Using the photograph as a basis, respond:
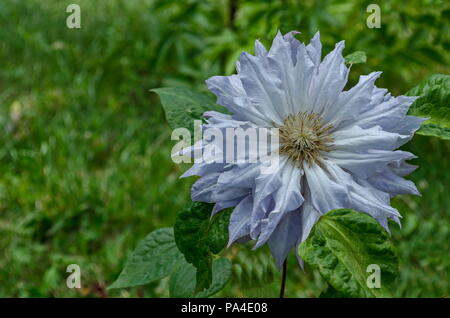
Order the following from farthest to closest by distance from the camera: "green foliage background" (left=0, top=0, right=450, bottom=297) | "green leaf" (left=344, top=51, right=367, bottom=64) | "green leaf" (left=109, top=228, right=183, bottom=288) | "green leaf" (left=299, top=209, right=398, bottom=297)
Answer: "green foliage background" (left=0, top=0, right=450, bottom=297)
"green leaf" (left=109, top=228, right=183, bottom=288)
"green leaf" (left=344, top=51, right=367, bottom=64)
"green leaf" (left=299, top=209, right=398, bottom=297)

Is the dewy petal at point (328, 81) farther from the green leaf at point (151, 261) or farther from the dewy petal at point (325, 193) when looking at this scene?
the green leaf at point (151, 261)

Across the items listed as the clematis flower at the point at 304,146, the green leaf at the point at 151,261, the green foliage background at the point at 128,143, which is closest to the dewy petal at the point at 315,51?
the clematis flower at the point at 304,146

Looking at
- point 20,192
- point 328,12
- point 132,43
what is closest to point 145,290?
point 20,192

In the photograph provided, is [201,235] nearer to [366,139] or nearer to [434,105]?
[366,139]

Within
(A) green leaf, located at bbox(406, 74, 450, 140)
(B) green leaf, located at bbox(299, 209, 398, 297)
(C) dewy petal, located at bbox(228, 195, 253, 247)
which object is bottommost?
(B) green leaf, located at bbox(299, 209, 398, 297)

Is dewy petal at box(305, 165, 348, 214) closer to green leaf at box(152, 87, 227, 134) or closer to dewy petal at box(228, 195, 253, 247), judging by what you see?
dewy petal at box(228, 195, 253, 247)

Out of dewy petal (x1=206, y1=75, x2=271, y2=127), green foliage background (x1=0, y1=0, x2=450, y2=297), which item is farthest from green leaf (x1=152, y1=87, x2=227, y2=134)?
green foliage background (x1=0, y1=0, x2=450, y2=297)
